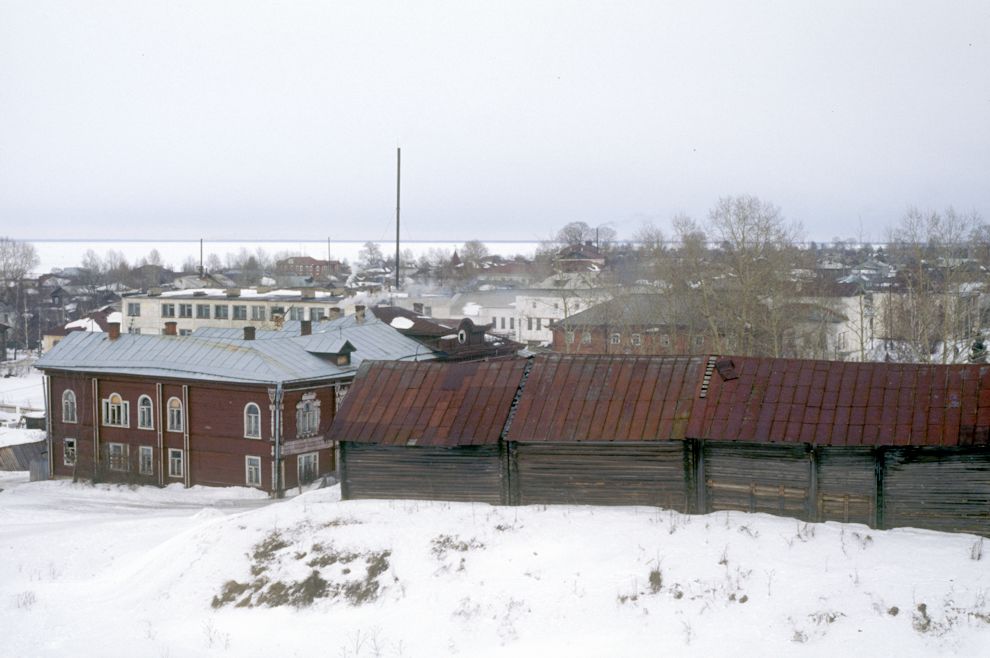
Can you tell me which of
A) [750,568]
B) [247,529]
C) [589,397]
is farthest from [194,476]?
[750,568]

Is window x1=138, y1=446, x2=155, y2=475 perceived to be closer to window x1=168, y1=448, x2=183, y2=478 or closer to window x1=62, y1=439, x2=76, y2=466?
window x1=168, y1=448, x2=183, y2=478

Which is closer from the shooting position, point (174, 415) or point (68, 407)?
point (174, 415)

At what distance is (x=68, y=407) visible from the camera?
3788 centimetres

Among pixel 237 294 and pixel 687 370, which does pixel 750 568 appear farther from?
pixel 237 294

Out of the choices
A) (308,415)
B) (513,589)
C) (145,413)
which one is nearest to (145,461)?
(145,413)

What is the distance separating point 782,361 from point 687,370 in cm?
197

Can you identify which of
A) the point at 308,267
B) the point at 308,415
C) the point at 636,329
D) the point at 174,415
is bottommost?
the point at 174,415

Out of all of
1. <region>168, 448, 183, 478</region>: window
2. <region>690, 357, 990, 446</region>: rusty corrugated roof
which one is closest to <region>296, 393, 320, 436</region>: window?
<region>168, 448, 183, 478</region>: window

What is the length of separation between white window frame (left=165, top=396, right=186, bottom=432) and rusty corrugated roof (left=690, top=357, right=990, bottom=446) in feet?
73.2

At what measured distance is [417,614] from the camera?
53.4ft

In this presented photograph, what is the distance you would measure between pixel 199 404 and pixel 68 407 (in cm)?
716

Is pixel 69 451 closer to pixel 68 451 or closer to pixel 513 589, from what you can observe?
pixel 68 451

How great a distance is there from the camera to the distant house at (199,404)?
33.1 meters

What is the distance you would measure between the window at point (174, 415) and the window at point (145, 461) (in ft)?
4.83
